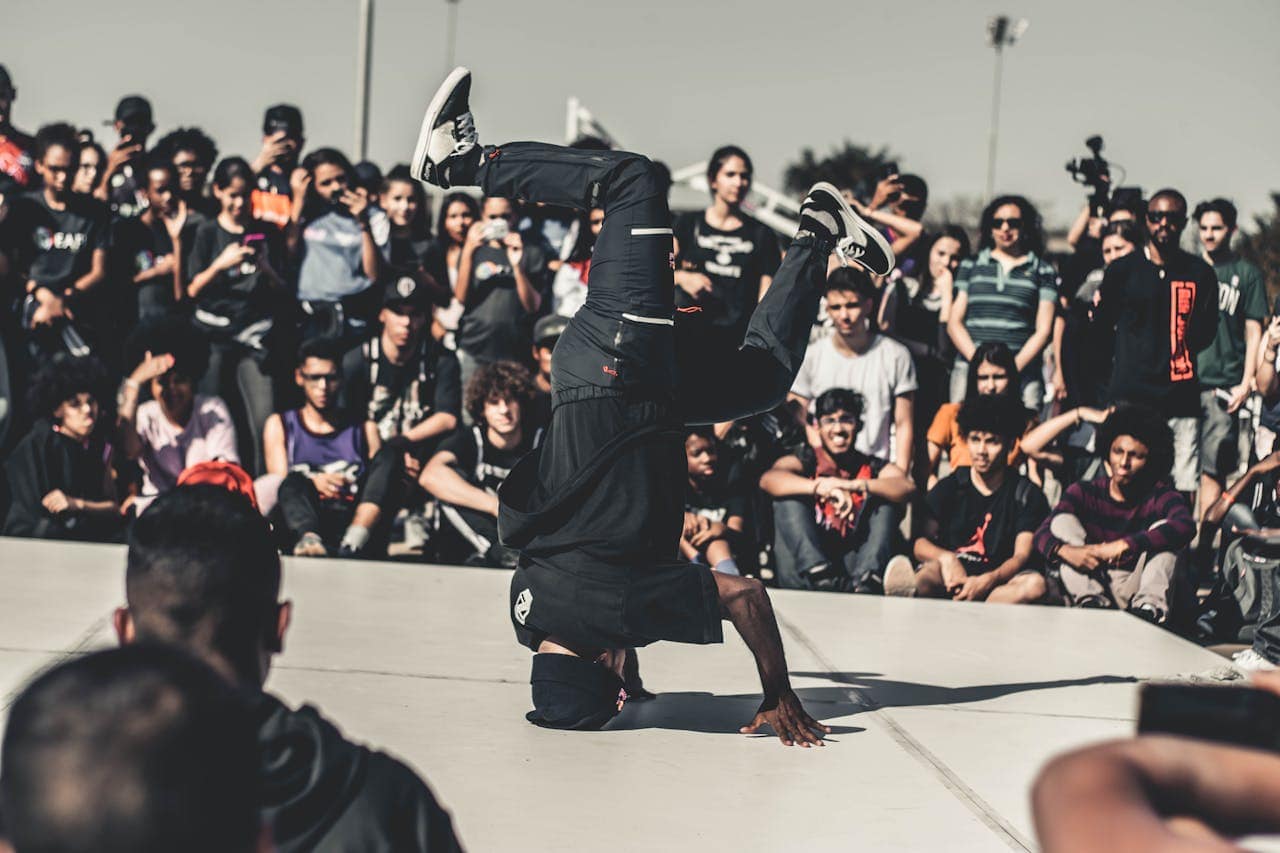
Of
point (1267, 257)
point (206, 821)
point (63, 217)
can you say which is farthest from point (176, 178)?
point (1267, 257)

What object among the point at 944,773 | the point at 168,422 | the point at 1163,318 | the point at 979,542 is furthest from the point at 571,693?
the point at 1163,318

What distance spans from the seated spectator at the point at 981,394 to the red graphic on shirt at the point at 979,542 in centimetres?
42

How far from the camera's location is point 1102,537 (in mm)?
6957

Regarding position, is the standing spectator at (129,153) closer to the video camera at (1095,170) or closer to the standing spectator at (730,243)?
the standing spectator at (730,243)

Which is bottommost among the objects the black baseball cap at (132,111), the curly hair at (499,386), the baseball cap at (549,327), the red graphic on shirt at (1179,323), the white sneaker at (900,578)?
the white sneaker at (900,578)

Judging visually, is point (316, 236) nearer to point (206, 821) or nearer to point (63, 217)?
point (63, 217)

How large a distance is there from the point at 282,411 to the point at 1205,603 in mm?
4792

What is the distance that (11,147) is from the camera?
8.62m

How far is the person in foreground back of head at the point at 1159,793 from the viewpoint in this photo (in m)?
1.13

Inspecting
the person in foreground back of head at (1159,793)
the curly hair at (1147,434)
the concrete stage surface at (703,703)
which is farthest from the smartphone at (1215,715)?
the curly hair at (1147,434)

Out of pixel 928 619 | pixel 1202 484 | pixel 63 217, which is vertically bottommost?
pixel 928 619

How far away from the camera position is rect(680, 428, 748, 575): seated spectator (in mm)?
7031

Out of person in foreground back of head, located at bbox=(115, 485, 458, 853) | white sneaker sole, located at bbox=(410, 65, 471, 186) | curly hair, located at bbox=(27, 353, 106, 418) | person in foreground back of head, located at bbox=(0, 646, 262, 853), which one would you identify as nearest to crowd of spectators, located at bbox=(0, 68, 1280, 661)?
curly hair, located at bbox=(27, 353, 106, 418)

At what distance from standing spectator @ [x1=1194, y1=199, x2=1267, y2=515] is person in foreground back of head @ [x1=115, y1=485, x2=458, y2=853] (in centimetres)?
673
